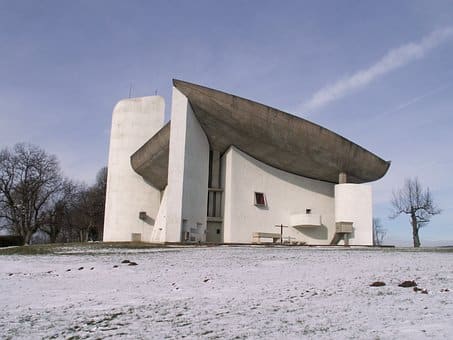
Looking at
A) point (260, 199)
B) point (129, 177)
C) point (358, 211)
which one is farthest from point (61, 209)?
point (358, 211)

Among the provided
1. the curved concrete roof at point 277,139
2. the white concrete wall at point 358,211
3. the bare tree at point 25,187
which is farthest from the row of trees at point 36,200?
the white concrete wall at point 358,211

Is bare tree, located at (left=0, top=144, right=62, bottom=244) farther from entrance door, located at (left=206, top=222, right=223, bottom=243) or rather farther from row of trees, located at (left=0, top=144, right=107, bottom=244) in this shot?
entrance door, located at (left=206, top=222, right=223, bottom=243)

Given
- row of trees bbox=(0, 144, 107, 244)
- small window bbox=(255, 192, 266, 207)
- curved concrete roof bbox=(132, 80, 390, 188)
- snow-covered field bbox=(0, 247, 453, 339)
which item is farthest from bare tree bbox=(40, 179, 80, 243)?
snow-covered field bbox=(0, 247, 453, 339)

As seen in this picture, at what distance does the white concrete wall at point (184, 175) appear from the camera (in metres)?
23.6

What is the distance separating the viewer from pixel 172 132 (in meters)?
24.6

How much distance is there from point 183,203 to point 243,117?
18.4 ft

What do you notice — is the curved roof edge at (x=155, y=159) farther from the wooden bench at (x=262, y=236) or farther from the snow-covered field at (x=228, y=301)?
the snow-covered field at (x=228, y=301)

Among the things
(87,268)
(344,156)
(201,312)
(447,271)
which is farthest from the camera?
(344,156)

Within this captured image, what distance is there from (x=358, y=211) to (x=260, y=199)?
5900 millimetres

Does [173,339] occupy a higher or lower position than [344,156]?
lower

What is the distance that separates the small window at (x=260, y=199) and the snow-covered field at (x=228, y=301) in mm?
17515

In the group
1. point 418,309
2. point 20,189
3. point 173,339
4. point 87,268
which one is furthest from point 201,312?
point 20,189

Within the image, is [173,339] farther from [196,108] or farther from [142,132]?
[142,132]

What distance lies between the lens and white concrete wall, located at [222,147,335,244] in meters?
28.2
